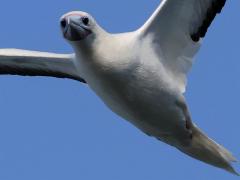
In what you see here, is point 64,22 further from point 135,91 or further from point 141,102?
point 141,102

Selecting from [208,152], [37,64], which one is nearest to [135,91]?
[208,152]

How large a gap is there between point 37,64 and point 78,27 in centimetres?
236

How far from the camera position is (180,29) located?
16141 mm

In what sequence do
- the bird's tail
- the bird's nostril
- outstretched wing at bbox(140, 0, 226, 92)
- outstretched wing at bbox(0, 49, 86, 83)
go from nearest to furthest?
the bird's nostril → outstretched wing at bbox(140, 0, 226, 92) → the bird's tail → outstretched wing at bbox(0, 49, 86, 83)

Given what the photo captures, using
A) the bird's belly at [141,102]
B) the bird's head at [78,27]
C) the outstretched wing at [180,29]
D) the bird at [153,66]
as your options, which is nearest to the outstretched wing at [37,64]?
the bird at [153,66]

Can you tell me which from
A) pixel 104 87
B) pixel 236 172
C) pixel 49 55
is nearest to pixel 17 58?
pixel 49 55

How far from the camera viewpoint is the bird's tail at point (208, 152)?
54.4 feet

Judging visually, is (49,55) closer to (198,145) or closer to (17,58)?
(17,58)

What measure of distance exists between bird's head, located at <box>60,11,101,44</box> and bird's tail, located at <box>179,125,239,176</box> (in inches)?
98.6

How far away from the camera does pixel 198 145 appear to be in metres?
16.6

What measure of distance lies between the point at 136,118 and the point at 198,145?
152 centimetres

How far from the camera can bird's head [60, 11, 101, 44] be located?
15.1 m

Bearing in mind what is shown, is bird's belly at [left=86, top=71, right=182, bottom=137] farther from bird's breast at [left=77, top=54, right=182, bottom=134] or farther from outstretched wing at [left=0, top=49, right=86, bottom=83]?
outstretched wing at [left=0, top=49, right=86, bottom=83]

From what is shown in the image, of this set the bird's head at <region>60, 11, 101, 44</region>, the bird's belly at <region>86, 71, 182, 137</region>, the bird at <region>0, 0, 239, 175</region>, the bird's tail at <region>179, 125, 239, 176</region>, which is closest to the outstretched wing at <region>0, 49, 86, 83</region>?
the bird at <region>0, 0, 239, 175</region>
